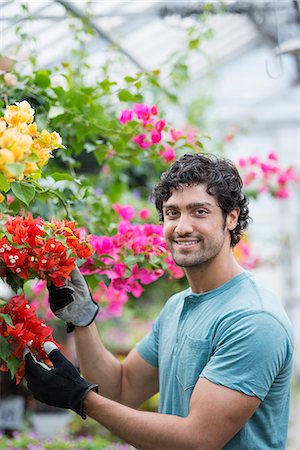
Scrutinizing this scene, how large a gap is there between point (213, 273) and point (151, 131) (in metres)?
0.52

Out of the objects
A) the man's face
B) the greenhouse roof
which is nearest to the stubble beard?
the man's face

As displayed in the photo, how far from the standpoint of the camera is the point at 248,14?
4812 millimetres

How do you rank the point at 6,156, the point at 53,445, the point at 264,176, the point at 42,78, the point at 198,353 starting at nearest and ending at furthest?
the point at 6,156, the point at 198,353, the point at 42,78, the point at 53,445, the point at 264,176

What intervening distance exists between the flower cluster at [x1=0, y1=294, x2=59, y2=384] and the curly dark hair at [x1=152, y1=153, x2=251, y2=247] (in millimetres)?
471

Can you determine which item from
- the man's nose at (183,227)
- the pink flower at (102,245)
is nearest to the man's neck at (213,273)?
the man's nose at (183,227)

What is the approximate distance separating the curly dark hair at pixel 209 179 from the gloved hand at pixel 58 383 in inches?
18.9

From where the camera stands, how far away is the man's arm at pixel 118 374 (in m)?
1.97

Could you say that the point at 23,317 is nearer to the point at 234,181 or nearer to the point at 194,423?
the point at 194,423

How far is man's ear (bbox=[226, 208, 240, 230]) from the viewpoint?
1798mm

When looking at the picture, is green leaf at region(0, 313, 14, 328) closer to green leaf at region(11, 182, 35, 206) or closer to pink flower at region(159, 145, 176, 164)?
green leaf at region(11, 182, 35, 206)

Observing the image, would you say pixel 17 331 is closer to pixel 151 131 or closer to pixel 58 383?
pixel 58 383

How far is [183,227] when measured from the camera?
1697 mm

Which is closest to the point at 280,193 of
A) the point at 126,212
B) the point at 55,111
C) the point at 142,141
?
the point at 126,212

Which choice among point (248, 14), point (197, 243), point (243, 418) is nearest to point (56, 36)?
point (248, 14)
